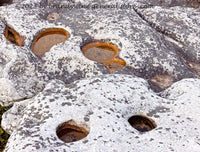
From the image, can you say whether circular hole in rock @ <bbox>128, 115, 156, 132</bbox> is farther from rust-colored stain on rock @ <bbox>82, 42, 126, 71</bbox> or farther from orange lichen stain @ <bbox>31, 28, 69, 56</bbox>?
orange lichen stain @ <bbox>31, 28, 69, 56</bbox>

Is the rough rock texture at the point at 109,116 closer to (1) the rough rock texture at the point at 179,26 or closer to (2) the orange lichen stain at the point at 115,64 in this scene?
(2) the orange lichen stain at the point at 115,64

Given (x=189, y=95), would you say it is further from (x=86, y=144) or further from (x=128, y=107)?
Answer: (x=86, y=144)

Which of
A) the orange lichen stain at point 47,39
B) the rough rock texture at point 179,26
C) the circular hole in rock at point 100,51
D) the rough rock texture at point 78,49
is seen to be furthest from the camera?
the rough rock texture at point 179,26

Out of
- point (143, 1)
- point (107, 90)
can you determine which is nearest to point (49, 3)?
point (143, 1)

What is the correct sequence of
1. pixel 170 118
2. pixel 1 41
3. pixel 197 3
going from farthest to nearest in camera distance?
1. pixel 197 3
2. pixel 1 41
3. pixel 170 118

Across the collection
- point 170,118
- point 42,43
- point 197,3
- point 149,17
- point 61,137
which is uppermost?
point 197,3

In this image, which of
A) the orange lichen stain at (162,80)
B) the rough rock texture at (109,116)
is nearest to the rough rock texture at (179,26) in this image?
the orange lichen stain at (162,80)
